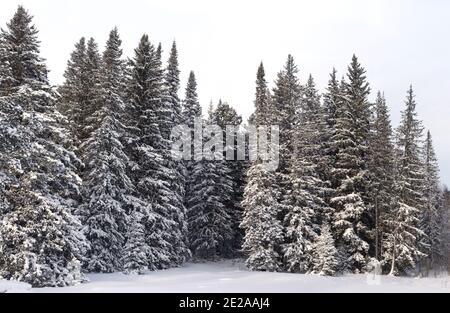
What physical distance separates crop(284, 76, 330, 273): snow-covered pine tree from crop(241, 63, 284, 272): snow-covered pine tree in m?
1.02

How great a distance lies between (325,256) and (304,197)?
6.12 meters

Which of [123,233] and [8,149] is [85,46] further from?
[8,149]

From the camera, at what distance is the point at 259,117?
1683 inches

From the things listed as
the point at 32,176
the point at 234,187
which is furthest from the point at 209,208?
the point at 32,176

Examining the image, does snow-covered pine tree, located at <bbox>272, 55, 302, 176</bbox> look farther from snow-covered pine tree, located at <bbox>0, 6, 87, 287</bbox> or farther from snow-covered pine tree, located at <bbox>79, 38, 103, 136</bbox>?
snow-covered pine tree, located at <bbox>0, 6, 87, 287</bbox>

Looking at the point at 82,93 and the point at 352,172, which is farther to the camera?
the point at 352,172

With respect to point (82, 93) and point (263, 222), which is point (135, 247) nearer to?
point (263, 222)

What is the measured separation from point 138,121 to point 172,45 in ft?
41.3

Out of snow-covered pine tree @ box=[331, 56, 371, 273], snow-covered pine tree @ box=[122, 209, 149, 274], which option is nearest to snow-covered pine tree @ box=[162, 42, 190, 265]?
snow-covered pine tree @ box=[122, 209, 149, 274]

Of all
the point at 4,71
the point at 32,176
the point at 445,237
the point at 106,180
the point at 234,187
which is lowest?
the point at 445,237

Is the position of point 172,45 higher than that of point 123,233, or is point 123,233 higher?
point 172,45

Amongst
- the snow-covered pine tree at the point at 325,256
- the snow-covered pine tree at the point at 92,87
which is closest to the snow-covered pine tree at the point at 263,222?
the snow-covered pine tree at the point at 325,256

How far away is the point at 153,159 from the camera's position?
36812 mm
